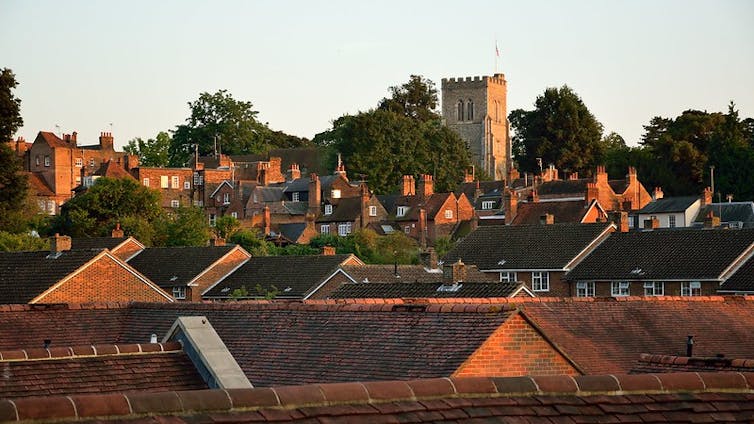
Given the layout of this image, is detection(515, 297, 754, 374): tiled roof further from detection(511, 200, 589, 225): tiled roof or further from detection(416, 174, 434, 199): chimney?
detection(416, 174, 434, 199): chimney

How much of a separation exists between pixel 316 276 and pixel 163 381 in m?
50.5

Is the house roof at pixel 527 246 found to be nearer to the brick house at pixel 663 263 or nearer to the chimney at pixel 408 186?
the brick house at pixel 663 263

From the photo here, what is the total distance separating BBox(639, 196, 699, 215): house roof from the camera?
357ft

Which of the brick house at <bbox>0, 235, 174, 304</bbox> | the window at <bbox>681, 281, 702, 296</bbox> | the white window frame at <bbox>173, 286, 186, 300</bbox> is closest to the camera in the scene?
the brick house at <bbox>0, 235, 174, 304</bbox>

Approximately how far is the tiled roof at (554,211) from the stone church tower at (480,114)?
78.8 m

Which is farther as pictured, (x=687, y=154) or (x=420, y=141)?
(x=420, y=141)

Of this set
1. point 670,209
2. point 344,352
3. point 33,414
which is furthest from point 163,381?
point 670,209

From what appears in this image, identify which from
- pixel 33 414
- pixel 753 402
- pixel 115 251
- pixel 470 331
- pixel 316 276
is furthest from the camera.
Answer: pixel 115 251

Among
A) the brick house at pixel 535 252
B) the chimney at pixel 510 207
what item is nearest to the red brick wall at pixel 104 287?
the brick house at pixel 535 252

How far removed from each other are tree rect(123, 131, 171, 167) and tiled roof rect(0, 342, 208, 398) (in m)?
146

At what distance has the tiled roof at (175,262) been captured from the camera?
74.5 m

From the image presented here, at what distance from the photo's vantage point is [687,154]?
132125 millimetres

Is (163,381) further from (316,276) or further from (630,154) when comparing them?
(630,154)

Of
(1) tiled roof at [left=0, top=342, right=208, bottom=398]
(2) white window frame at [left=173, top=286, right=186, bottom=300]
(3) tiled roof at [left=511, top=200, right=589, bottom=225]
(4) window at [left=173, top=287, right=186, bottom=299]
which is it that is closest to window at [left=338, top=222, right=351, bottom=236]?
(3) tiled roof at [left=511, top=200, right=589, bottom=225]
